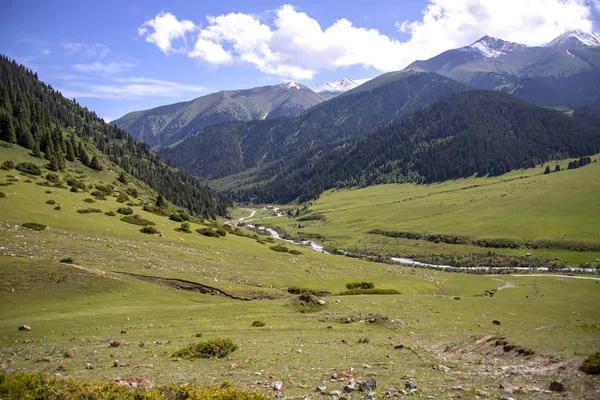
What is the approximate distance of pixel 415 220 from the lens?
166625 mm

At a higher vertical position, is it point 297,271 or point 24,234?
point 24,234

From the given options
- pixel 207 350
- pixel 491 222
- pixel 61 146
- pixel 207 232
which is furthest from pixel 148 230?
pixel 491 222

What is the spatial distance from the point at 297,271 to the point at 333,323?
25.1 meters

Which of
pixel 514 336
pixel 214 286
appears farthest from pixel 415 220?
pixel 514 336

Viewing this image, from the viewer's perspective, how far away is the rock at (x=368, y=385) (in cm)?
1248

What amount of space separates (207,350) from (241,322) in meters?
8.40

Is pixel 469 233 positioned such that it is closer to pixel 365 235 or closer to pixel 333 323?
pixel 365 235

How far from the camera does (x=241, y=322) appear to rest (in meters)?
25.8

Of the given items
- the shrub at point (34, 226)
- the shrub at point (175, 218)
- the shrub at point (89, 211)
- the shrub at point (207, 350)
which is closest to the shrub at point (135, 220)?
the shrub at point (89, 211)

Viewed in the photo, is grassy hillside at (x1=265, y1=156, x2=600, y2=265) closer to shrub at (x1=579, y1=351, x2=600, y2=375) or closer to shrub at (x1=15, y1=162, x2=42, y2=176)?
shrub at (x1=15, y1=162, x2=42, y2=176)

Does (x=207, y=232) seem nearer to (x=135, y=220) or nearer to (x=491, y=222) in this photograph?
(x=135, y=220)

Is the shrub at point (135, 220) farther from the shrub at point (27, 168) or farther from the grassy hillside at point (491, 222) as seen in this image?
the grassy hillside at point (491, 222)

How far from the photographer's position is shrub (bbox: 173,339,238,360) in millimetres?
17234

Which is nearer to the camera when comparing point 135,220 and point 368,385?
point 368,385
